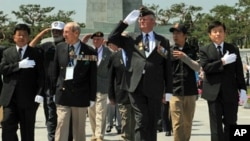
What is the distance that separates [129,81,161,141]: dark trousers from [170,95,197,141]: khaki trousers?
1551mm

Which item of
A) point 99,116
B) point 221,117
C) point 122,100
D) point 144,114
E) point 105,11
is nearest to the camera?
point 144,114

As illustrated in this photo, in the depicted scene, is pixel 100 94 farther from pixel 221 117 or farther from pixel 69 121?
pixel 221 117


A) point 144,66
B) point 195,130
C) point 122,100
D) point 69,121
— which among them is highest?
point 144,66

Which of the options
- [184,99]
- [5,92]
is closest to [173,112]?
[184,99]

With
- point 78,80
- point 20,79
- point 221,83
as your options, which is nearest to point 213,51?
point 221,83

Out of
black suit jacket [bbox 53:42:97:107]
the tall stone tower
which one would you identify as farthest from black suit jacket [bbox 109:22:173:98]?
the tall stone tower

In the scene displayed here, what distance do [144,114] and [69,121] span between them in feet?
3.78

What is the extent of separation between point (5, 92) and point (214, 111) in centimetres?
286

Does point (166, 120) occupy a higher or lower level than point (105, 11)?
lower

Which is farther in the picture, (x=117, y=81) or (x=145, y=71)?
(x=117, y=81)

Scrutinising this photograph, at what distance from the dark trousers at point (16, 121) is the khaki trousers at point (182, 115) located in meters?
2.32

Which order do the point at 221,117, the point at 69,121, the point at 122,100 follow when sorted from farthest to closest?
the point at 122,100, the point at 221,117, the point at 69,121

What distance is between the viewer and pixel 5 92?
6457 millimetres

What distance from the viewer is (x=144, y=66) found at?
6.07 meters
